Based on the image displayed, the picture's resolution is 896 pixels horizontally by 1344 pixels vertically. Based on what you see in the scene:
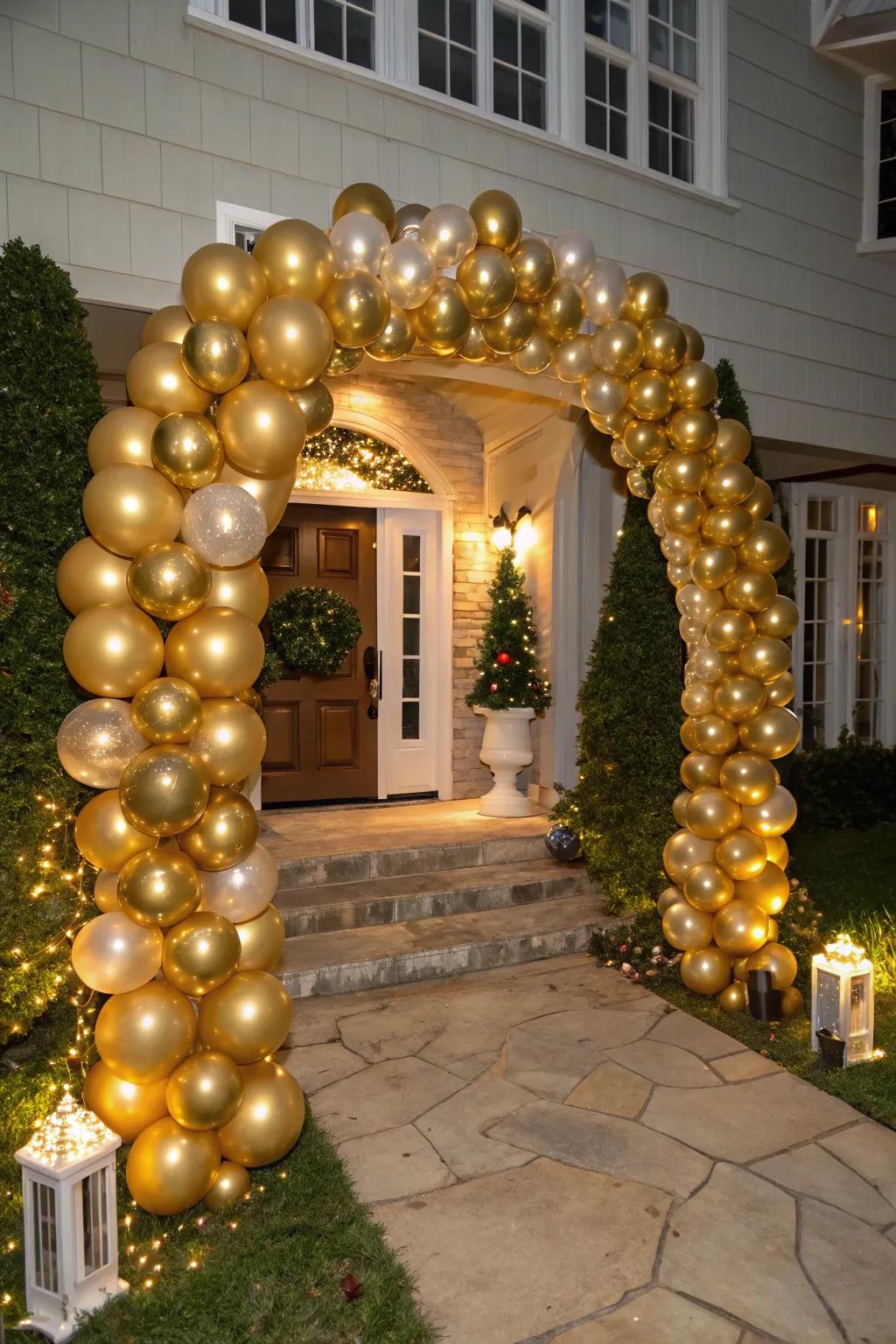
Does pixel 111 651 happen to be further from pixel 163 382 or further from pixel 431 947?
pixel 431 947

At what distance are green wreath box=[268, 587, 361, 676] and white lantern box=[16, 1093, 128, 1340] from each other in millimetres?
4840

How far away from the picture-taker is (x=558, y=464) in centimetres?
723

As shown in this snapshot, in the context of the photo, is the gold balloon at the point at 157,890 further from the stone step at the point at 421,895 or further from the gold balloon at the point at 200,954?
the stone step at the point at 421,895

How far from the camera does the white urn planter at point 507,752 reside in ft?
24.1

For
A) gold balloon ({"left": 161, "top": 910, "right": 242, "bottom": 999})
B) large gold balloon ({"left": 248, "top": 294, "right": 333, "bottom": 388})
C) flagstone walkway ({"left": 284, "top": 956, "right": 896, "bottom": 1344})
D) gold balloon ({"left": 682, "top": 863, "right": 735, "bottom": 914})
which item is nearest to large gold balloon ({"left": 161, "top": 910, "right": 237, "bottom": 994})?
gold balloon ({"left": 161, "top": 910, "right": 242, "bottom": 999})

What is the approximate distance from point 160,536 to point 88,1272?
6.62ft

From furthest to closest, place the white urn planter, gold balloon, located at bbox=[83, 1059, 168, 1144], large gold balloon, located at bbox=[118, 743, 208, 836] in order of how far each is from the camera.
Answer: the white urn planter, gold balloon, located at bbox=[83, 1059, 168, 1144], large gold balloon, located at bbox=[118, 743, 208, 836]

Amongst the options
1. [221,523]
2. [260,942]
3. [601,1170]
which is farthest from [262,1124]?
[221,523]

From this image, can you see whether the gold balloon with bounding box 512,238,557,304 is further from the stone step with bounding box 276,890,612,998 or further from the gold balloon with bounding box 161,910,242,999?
the stone step with bounding box 276,890,612,998

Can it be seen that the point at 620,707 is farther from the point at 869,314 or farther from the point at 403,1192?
the point at 869,314

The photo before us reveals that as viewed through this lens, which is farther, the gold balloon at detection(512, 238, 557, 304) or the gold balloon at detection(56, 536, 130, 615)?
→ the gold balloon at detection(512, 238, 557, 304)

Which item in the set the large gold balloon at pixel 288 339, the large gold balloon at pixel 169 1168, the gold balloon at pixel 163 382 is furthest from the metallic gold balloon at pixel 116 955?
the large gold balloon at pixel 288 339

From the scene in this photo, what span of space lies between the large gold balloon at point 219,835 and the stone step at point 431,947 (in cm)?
184

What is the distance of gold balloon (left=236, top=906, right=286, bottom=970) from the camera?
3088 millimetres
